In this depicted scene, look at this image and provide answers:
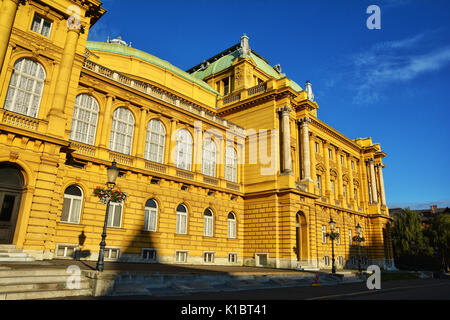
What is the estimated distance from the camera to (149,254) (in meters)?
22.8

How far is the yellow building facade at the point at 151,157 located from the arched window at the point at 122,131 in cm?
8

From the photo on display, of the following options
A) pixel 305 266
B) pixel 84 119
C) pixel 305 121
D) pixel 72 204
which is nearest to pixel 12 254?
pixel 72 204

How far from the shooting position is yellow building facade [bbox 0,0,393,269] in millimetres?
16734

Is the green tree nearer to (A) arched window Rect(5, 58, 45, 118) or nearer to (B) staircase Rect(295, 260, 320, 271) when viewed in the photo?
(B) staircase Rect(295, 260, 320, 271)

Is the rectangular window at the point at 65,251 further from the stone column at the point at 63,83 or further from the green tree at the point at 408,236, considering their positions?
the green tree at the point at 408,236

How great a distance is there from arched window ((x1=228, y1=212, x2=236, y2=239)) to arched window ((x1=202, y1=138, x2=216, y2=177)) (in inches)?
171

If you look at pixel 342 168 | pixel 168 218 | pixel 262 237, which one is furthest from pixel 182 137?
pixel 342 168

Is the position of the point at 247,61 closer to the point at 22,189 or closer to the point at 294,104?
the point at 294,104

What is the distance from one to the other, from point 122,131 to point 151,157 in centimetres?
309

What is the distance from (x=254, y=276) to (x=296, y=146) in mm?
19106

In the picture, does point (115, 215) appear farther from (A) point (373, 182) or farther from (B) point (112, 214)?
(A) point (373, 182)

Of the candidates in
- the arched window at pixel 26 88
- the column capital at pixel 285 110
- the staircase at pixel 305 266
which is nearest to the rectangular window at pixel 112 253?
the arched window at pixel 26 88

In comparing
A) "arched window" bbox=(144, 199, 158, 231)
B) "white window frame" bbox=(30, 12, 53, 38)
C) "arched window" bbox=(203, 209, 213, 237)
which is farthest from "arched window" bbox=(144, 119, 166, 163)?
"white window frame" bbox=(30, 12, 53, 38)

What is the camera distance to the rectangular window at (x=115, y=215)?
21.4m
